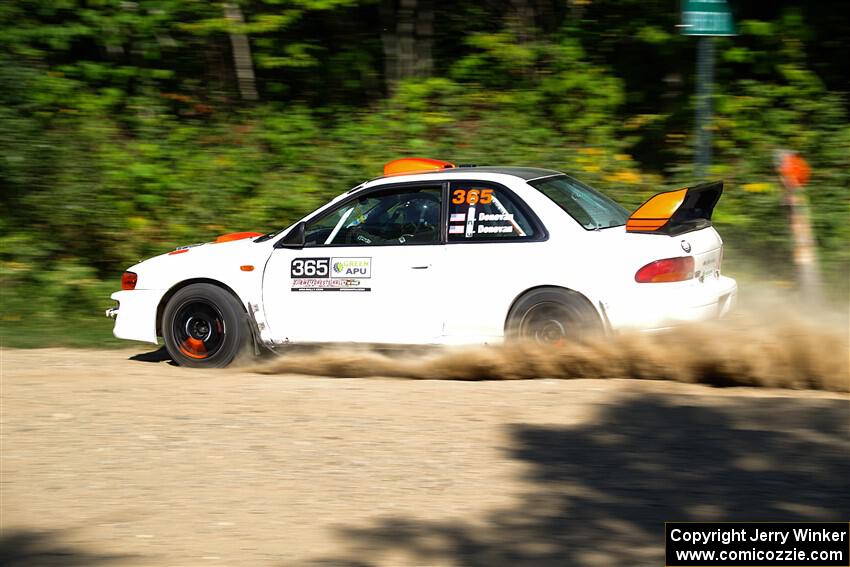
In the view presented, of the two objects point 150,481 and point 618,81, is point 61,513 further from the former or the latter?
point 618,81

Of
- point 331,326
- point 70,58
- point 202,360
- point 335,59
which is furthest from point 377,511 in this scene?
point 70,58

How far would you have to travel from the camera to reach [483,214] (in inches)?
301

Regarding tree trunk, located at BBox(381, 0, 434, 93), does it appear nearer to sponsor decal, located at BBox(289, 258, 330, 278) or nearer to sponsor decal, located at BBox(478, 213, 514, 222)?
sponsor decal, located at BBox(289, 258, 330, 278)

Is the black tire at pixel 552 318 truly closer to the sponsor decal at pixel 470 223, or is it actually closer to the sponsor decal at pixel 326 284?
the sponsor decal at pixel 470 223

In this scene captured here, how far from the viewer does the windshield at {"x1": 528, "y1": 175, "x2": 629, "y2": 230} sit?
757 centimetres

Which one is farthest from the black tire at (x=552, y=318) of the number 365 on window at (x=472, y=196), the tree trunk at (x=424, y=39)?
the tree trunk at (x=424, y=39)

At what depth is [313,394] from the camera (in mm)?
7188

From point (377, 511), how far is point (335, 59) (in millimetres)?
11607

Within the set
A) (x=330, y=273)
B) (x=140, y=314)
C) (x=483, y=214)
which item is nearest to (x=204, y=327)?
(x=140, y=314)

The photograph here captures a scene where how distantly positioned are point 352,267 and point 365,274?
0.41 ft

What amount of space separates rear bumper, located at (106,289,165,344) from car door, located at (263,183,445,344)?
1034mm

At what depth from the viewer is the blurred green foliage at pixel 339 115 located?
1195 centimetres

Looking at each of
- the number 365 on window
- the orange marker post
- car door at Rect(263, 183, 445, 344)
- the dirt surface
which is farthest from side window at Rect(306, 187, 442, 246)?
the orange marker post

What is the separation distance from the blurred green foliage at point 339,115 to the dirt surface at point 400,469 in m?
4.33
